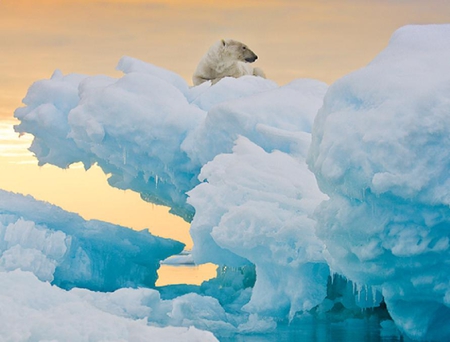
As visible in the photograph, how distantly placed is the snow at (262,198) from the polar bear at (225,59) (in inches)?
82.3

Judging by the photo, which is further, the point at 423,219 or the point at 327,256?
the point at 327,256

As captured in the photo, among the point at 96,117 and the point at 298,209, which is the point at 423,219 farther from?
the point at 96,117

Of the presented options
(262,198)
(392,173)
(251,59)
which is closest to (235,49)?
(251,59)

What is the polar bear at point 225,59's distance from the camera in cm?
2044

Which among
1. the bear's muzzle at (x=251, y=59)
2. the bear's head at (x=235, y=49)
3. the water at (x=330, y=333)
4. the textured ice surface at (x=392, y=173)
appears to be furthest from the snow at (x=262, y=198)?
the bear's muzzle at (x=251, y=59)

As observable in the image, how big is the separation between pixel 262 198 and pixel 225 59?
9.65 metres

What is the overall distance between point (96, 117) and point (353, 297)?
19.2ft

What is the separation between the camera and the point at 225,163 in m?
12.3

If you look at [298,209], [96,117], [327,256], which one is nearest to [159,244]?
[96,117]

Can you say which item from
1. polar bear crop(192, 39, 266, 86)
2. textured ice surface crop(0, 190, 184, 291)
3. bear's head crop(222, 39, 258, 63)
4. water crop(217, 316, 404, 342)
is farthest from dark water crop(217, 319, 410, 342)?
bear's head crop(222, 39, 258, 63)

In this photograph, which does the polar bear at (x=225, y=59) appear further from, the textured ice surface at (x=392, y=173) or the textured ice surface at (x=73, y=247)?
the textured ice surface at (x=392, y=173)

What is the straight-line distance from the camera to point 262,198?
1145cm

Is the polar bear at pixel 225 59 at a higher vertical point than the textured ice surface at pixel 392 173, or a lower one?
higher

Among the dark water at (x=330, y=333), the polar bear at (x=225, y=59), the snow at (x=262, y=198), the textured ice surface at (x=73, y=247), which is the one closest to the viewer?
the snow at (x=262, y=198)
